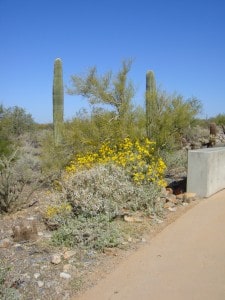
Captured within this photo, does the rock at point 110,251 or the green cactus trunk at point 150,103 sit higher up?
the green cactus trunk at point 150,103

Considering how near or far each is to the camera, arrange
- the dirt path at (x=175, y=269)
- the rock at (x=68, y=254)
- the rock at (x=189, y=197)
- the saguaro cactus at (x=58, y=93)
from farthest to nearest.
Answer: the saguaro cactus at (x=58, y=93) < the rock at (x=189, y=197) < the rock at (x=68, y=254) < the dirt path at (x=175, y=269)

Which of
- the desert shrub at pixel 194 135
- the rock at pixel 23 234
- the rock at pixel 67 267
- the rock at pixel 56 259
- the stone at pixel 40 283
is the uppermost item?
the desert shrub at pixel 194 135

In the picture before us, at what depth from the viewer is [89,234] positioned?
5344mm

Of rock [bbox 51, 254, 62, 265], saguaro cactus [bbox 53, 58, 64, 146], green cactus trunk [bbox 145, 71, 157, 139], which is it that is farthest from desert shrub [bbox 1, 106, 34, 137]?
rock [bbox 51, 254, 62, 265]

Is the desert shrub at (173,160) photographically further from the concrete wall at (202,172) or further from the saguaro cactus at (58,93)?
the saguaro cactus at (58,93)

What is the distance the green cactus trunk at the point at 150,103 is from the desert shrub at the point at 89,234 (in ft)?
19.7

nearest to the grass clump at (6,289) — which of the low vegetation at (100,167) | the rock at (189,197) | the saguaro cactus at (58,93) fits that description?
the low vegetation at (100,167)

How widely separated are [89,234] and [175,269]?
1423 millimetres

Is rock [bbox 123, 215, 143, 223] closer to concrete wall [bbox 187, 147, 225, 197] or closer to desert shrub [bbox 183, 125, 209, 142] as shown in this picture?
concrete wall [bbox 187, 147, 225, 197]

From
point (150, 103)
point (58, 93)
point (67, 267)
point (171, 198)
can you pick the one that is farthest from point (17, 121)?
point (67, 267)

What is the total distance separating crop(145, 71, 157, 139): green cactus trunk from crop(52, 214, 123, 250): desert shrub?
6.00 m

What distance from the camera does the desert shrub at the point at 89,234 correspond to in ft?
17.0

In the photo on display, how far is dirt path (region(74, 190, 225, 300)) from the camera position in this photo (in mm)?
3943

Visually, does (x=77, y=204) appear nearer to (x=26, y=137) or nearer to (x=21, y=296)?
(x=21, y=296)
